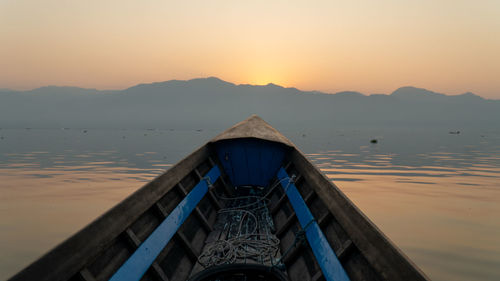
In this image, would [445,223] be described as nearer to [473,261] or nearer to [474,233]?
[474,233]

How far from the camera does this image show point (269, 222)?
6.04 meters

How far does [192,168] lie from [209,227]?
4.31ft

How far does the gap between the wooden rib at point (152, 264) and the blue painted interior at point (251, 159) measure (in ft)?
14.7

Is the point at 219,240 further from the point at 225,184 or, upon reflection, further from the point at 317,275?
the point at 225,184

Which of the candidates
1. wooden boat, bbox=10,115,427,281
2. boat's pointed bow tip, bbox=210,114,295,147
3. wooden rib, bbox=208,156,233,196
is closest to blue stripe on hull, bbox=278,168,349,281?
wooden boat, bbox=10,115,427,281

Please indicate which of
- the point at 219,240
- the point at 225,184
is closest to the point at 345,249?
the point at 219,240

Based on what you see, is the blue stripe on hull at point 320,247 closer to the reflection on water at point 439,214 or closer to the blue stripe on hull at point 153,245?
the blue stripe on hull at point 153,245

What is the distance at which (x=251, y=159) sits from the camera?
25.4 feet

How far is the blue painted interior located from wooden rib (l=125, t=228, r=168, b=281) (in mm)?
4483

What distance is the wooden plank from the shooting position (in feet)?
6.75

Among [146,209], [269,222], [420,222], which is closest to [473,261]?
[420,222]

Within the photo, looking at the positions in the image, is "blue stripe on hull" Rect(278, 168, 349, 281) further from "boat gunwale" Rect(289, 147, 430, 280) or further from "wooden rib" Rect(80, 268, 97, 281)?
"wooden rib" Rect(80, 268, 97, 281)

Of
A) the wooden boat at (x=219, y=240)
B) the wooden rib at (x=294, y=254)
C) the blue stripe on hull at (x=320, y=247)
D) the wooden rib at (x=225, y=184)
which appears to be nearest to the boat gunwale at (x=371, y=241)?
the wooden boat at (x=219, y=240)

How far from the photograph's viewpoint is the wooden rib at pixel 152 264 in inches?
127
